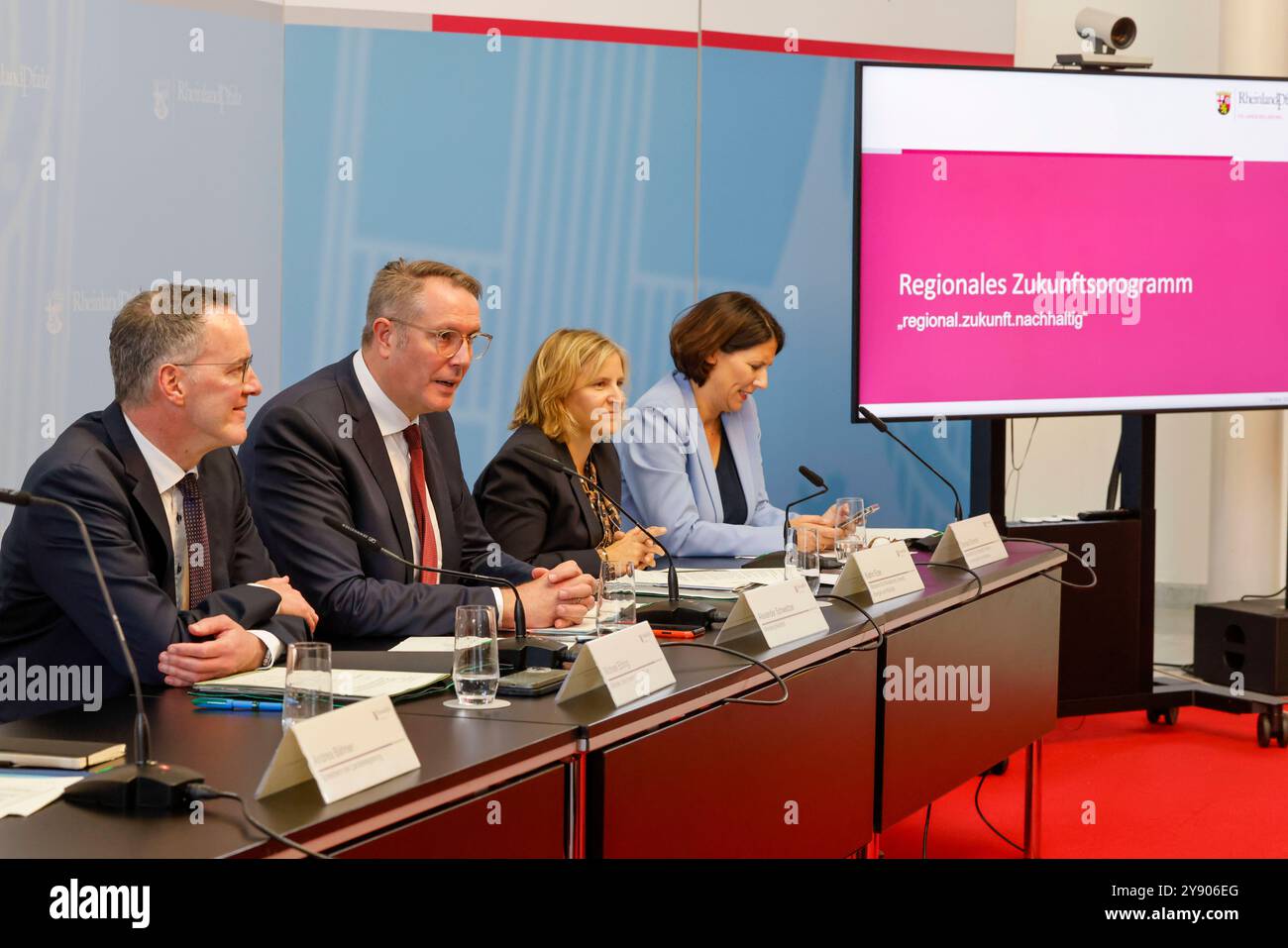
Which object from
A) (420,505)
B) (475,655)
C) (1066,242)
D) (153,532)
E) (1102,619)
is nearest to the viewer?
(475,655)

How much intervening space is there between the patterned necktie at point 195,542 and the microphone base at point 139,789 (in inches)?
40.6

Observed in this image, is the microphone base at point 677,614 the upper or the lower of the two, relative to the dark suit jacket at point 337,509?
lower

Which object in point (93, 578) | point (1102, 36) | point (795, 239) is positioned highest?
point (1102, 36)

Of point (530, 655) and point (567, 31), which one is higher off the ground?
point (567, 31)

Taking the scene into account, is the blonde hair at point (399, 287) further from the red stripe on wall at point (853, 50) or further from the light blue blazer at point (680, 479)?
the red stripe on wall at point (853, 50)

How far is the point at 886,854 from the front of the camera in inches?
152

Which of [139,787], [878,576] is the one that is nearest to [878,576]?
[878,576]

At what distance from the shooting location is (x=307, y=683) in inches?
75.2

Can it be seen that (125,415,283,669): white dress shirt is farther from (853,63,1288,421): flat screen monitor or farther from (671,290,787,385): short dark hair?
(853,63,1288,421): flat screen monitor

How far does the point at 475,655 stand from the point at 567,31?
360cm

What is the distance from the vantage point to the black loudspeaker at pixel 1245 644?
5.00 metres

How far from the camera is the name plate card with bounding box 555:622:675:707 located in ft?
6.87
